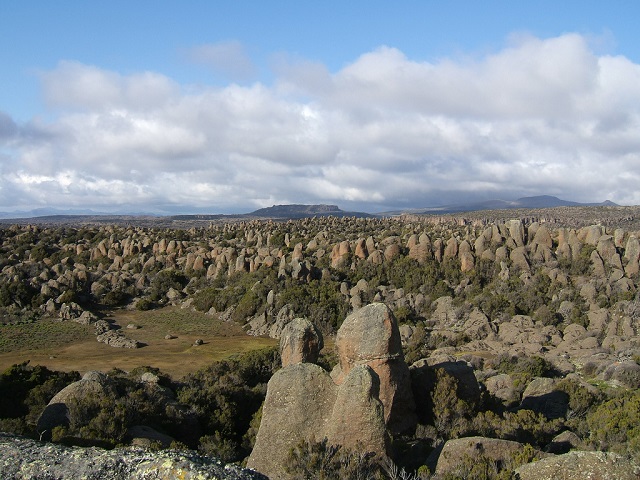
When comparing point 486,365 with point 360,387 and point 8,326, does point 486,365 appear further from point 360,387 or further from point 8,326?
point 8,326

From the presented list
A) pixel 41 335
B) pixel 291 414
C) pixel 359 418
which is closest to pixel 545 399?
pixel 359 418

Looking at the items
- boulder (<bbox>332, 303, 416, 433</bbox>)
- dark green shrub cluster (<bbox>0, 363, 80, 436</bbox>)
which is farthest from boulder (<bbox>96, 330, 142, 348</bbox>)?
boulder (<bbox>332, 303, 416, 433</bbox>)

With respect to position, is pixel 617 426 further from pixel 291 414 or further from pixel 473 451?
pixel 291 414

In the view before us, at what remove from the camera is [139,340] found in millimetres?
37312

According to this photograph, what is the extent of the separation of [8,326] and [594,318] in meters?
42.1

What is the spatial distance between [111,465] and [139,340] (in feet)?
116

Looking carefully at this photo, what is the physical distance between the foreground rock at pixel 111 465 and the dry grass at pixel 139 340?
2326 cm

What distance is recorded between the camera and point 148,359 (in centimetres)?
3103

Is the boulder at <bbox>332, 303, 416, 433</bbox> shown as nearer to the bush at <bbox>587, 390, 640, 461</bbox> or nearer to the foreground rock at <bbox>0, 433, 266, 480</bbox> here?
the bush at <bbox>587, 390, 640, 461</bbox>

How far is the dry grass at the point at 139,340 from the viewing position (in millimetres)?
29922

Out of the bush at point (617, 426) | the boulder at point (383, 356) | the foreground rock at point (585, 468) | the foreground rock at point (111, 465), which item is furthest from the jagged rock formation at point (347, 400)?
the foreground rock at point (111, 465)

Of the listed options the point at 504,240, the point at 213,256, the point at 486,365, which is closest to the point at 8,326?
the point at 213,256

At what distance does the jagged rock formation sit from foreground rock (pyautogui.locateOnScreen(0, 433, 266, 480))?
5124 mm

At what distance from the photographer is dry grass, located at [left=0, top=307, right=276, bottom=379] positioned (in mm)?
29922
